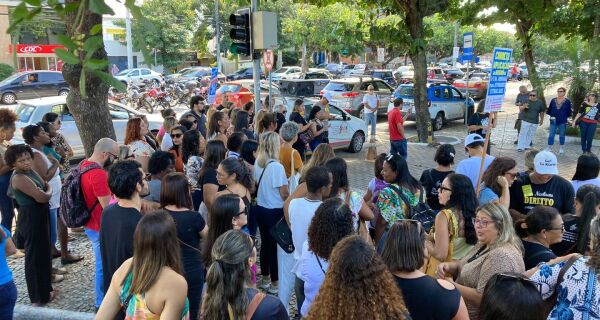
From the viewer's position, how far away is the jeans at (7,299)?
3.65 meters

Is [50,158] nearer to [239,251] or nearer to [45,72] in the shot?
[239,251]

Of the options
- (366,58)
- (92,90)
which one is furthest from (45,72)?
(366,58)

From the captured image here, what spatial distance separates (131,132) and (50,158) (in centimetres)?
102

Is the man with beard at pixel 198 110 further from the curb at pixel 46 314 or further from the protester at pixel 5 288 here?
the protester at pixel 5 288

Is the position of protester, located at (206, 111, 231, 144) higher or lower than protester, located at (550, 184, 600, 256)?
higher

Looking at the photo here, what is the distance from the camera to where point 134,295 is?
289cm

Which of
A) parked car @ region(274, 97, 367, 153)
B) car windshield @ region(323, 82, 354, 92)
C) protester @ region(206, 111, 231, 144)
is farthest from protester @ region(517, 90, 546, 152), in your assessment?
protester @ region(206, 111, 231, 144)

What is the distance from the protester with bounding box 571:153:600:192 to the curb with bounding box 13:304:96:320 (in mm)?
5063

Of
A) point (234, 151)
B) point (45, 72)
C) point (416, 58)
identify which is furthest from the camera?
point (45, 72)

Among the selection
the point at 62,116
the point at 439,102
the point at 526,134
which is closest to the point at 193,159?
the point at 62,116

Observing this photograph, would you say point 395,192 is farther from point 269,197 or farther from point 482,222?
point 269,197

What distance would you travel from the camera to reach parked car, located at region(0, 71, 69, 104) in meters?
25.1

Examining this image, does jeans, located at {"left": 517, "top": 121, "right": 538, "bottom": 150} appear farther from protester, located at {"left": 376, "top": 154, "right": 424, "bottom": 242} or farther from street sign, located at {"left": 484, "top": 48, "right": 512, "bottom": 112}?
protester, located at {"left": 376, "top": 154, "right": 424, "bottom": 242}

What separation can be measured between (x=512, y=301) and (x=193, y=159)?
161 inches
